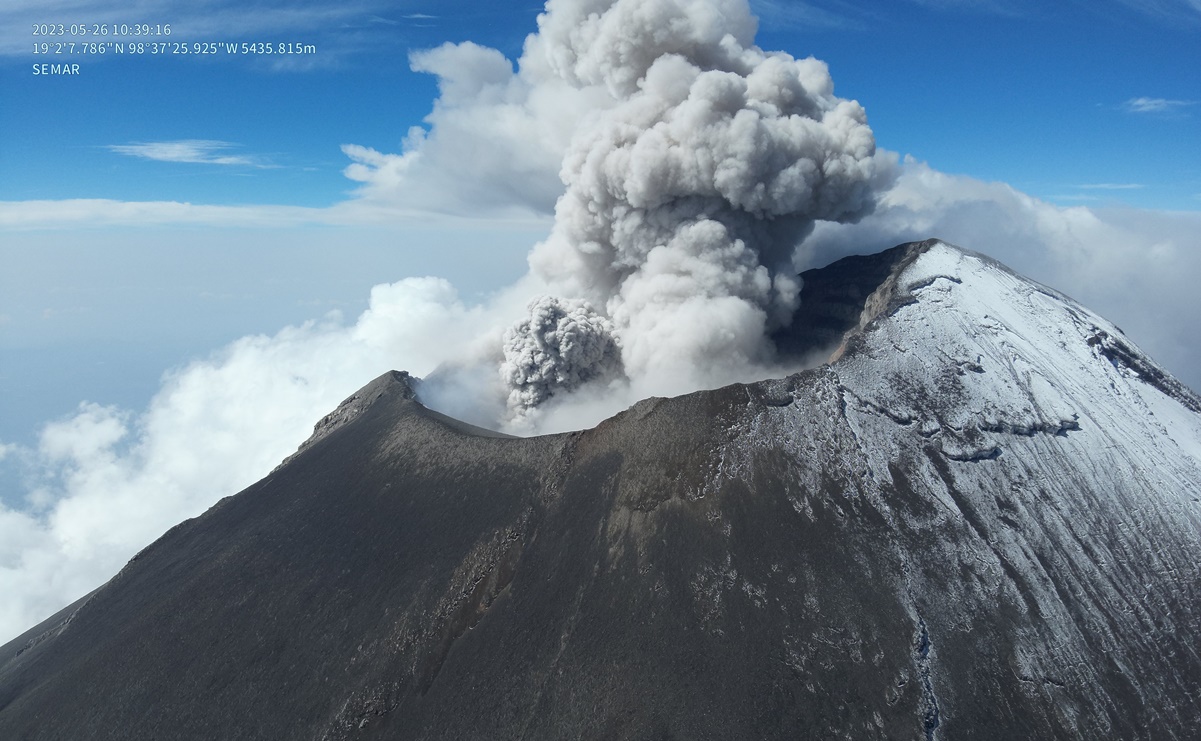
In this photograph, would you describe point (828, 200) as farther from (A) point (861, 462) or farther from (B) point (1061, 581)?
(B) point (1061, 581)

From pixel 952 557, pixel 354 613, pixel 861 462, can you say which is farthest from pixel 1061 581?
pixel 354 613

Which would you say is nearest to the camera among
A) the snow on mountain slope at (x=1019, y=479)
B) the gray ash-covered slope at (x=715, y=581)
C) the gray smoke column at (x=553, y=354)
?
the gray ash-covered slope at (x=715, y=581)

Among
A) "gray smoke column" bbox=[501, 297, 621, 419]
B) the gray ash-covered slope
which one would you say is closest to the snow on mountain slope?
the gray ash-covered slope

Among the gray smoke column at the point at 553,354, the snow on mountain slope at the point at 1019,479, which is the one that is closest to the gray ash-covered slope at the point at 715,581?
the snow on mountain slope at the point at 1019,479

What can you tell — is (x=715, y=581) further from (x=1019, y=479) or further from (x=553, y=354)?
(x=553, y=354)

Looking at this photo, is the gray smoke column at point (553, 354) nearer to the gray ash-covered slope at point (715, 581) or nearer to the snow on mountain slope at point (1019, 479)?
the gray ash-covered slope at point (715, 581)

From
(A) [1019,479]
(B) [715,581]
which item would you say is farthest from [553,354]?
(A) [1019,479]
